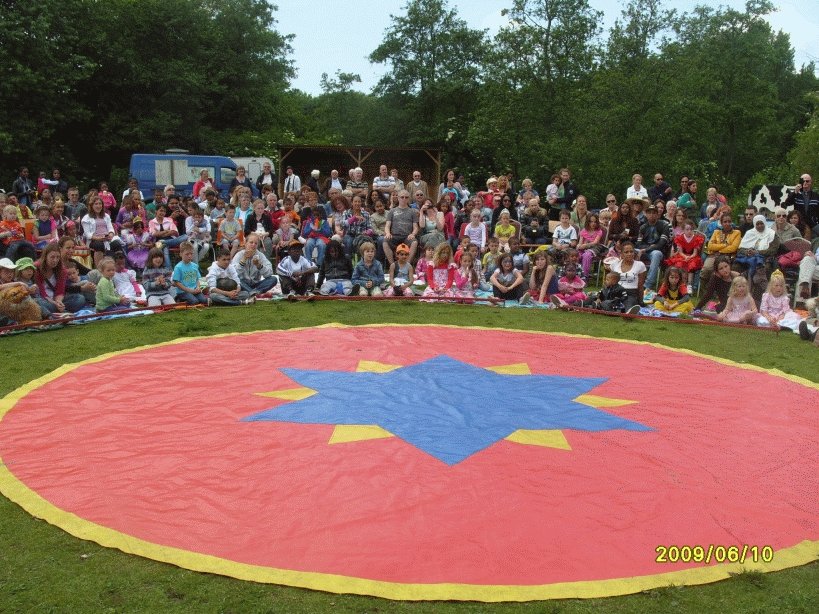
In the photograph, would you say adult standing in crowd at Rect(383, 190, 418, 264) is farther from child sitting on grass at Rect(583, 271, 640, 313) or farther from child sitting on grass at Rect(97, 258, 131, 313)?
child sitting on grass at Rect(97, 258, 131, 313)

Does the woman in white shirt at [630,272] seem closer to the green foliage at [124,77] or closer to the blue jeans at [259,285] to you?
the blue jeans at [259,285]

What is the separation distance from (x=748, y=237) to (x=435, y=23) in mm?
27453

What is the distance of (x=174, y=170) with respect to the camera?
2144cm

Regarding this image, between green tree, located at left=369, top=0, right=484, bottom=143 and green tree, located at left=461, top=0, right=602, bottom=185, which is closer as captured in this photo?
green tree, located at left=461, top=0, right=602, bottom=185

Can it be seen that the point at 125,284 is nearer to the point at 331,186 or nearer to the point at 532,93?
the point at 331,186

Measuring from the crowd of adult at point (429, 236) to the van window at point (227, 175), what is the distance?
5268mm

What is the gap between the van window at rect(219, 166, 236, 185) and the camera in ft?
71.5

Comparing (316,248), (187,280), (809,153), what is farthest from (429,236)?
(809,153)

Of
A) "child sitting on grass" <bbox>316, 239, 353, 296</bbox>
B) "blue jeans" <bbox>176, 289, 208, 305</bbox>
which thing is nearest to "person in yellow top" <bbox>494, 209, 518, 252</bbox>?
"child sitting on grass" <bbox>316, 239, 353, 296</bbox>

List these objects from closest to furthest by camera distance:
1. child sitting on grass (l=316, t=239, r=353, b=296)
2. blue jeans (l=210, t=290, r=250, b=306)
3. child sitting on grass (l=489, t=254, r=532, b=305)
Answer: blue jeans (l=210, t=290, r=250, b=306) → child sitting on grass (l=489, t=254, r=532, b=305) → child sitting on grass (l=316, t=239, r=353, b=296)
